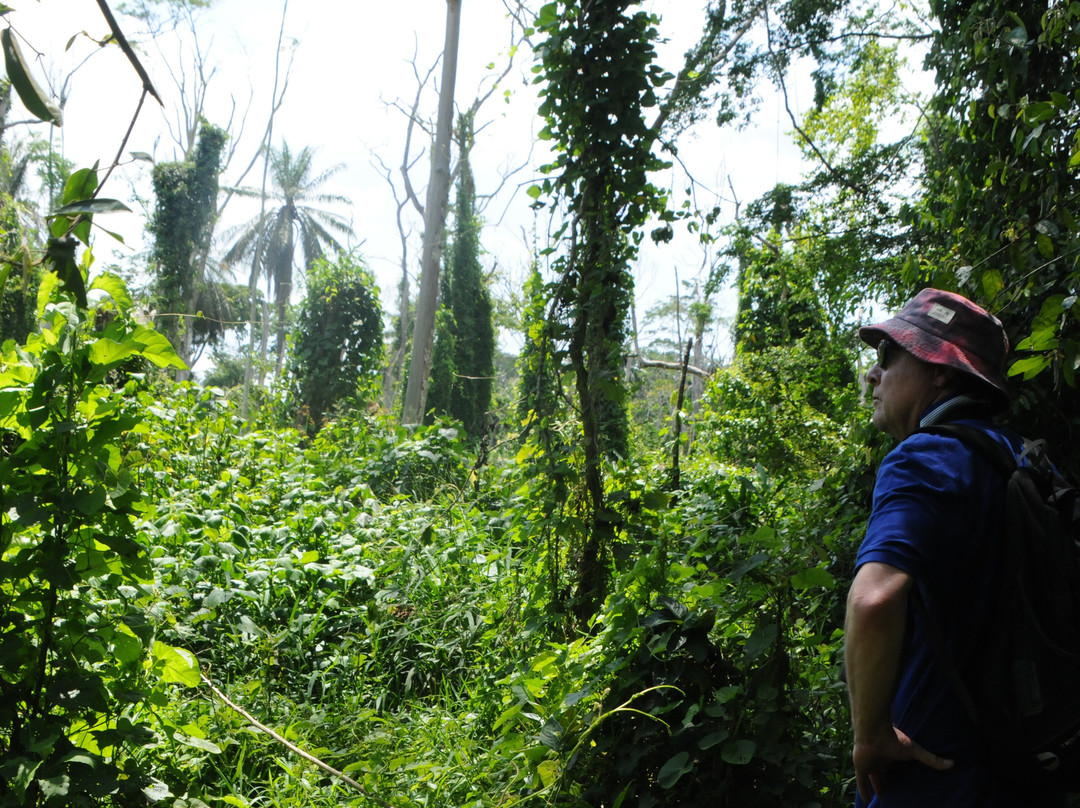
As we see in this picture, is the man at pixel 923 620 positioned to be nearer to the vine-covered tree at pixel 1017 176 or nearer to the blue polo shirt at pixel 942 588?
the blue polo shirt at pixel 942 588

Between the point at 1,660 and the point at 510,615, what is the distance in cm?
193

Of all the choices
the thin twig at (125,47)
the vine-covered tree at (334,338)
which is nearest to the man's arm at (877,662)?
the thin twig at (125,47)

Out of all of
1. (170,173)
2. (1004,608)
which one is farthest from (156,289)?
(1004,608)

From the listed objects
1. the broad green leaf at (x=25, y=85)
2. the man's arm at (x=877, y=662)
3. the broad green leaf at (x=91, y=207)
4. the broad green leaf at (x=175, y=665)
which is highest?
the broad green leaf at (x=25, y=85)

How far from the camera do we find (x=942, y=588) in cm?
131

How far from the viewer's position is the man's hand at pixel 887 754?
50.9 inches

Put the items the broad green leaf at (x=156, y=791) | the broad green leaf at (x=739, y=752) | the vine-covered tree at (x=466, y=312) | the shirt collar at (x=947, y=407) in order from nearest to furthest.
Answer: the shirt collar at (x=947, y=407) → the broad green leaf at (x=739, y=752) → the broad green leaf at (x=156, y=791) → the vine-covered tree at (x=466, y=312)

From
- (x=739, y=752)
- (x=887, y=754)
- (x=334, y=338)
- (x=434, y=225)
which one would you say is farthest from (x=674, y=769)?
(x=434, y=225)

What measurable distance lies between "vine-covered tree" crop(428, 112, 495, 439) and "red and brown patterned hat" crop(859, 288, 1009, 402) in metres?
18.5

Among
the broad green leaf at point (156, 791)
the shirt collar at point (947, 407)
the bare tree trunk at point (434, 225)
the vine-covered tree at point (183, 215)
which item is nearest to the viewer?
the shirt collar at point (947, 407)

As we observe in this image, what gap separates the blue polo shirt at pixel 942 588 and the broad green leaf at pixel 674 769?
27.4 inches

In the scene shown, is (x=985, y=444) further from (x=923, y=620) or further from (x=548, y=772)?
(x=548, y=772)

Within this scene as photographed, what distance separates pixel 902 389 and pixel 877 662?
581mm

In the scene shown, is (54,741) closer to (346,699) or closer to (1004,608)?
(346,699)
